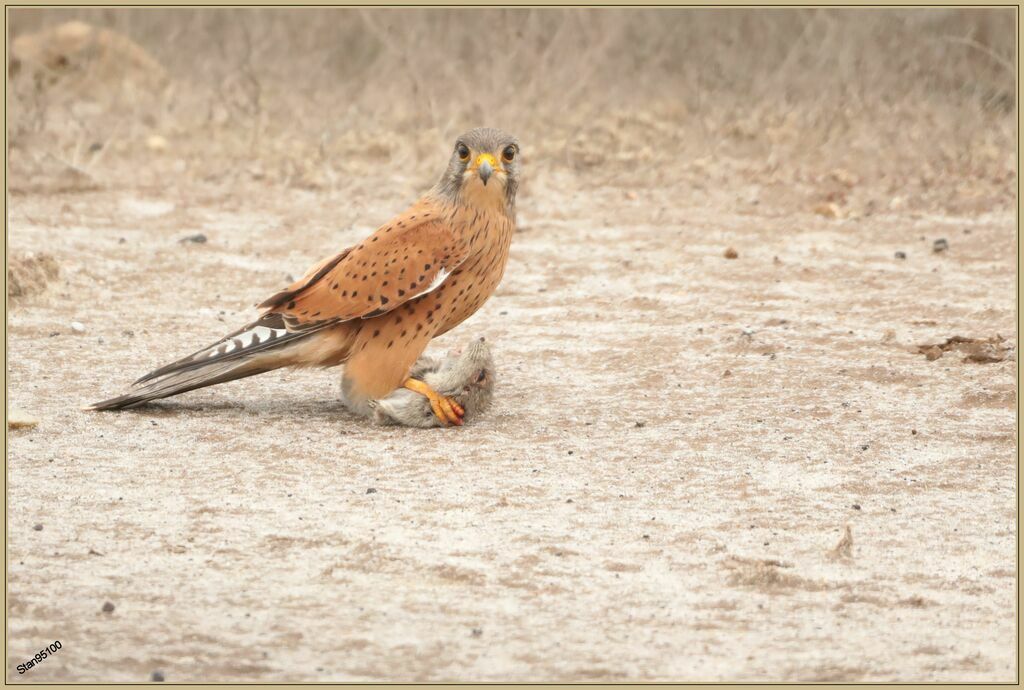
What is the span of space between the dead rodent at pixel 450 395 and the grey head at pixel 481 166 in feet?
1.95

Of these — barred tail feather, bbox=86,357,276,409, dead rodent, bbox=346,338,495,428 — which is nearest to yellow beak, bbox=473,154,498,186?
dead rodent, bbox=346,338,495,428

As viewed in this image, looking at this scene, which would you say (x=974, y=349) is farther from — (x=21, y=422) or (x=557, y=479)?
(x=21, y=422)

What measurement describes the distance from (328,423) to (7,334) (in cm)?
192

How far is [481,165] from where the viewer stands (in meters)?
5.85

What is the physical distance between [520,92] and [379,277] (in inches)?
212

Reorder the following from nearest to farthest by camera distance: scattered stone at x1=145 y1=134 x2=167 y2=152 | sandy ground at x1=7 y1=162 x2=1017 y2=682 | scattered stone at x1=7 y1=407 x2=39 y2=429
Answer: sandy ground at x1=7 y1=162 x2=1017 y2=682 → scattered stone at x1=7 y1=407 x2=39 y2=429 → scattered stone at x1=145 y1=134 x2=167 y2=152

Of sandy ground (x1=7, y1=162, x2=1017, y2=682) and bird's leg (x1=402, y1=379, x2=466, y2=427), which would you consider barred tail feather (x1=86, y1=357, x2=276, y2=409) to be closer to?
sandy ground (x1=7, y1=162, x2=1017, y2=682)

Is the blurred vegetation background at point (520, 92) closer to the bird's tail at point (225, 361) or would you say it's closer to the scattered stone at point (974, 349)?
the scattered stone at point (974, 349)

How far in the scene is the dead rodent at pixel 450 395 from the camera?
19.4 ft

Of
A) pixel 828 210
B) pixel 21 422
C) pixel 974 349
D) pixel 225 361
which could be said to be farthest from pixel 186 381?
pixel 828 210

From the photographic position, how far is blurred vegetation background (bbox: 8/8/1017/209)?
10156mm

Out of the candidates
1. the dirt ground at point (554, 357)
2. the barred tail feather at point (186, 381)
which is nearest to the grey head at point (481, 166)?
the dirt ground at point (554, 357)

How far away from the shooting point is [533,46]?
11125 mm

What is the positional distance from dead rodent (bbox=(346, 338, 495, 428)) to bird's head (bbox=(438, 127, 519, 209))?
58 centimetres
